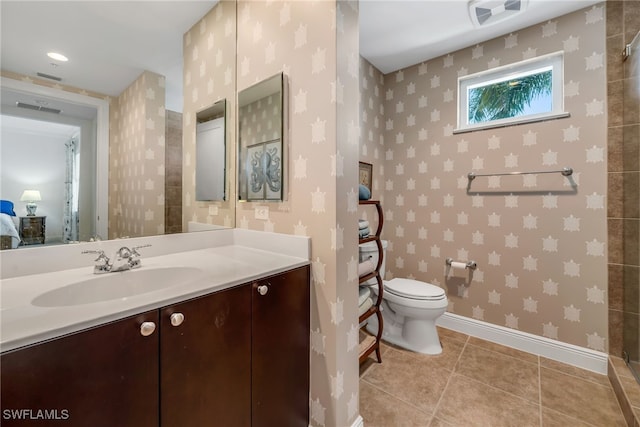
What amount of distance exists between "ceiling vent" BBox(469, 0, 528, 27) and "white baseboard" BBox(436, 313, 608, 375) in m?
2.29

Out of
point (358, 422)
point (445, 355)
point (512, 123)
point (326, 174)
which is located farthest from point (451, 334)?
point (326, 174)

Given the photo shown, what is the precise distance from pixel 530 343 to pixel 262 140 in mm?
2384

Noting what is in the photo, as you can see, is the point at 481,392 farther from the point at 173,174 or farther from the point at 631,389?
the point at 173,174

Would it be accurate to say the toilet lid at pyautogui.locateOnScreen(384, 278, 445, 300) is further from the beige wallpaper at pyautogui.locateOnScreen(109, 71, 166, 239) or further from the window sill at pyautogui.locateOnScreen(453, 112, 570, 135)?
the beige wallpaper at pyautogui.locateOnScreen(109, 71, 166, 239)

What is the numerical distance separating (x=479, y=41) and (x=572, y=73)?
0.71m

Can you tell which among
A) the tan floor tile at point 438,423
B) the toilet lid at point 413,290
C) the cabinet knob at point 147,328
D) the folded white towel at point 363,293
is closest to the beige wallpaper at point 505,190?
the toilet lid at point 413,290

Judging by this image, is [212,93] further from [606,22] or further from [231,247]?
[606,22]

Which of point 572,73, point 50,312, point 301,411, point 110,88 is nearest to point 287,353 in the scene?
point 301,411

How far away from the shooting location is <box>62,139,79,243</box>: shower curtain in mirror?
3.39ft

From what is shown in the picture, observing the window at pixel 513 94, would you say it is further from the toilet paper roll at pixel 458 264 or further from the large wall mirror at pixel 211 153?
the large wall mirror at pixel 211 153

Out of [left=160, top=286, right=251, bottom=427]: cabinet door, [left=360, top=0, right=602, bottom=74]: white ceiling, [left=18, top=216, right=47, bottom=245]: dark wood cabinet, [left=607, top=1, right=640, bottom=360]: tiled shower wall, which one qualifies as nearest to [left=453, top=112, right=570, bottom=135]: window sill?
[left=607, top=1, right=640, bottom=360]: tiled shower wall

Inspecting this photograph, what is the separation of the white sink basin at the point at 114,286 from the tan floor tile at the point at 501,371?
6.02 feet

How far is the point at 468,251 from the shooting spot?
86.7 inches

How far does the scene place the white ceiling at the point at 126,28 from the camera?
3.04 ft
